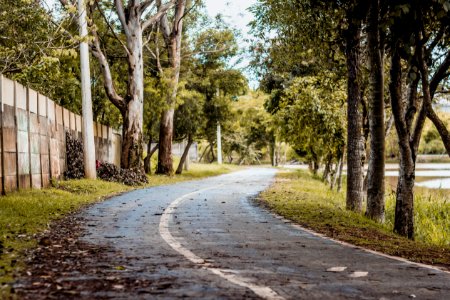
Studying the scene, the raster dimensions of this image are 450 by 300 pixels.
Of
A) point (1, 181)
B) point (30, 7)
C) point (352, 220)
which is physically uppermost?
point (30, 7)

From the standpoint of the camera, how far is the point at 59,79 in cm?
2492

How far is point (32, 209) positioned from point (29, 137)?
452 cm

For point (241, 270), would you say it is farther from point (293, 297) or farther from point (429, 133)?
point (429, 133)

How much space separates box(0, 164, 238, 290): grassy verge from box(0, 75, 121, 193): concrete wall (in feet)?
1.62

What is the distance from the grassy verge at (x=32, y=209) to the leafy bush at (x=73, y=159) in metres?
1.05

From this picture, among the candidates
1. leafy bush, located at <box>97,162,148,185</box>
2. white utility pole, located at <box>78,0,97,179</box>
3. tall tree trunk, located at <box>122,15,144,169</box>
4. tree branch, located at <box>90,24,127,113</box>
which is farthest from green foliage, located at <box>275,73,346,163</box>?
white utility pole, located at <box>78,0,97,179</box>

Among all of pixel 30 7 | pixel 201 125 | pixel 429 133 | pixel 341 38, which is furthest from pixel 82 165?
pixel 429 133

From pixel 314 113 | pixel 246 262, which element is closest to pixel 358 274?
pixel 246 262

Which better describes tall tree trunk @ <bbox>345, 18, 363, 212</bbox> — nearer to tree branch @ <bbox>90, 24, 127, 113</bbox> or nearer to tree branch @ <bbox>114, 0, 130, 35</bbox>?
tree branch @ <bbox>90, 24, 127, 113</bbox>

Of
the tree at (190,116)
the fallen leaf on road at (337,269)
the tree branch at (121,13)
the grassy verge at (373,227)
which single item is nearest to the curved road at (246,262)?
the fallen leaf on road at (337,269)

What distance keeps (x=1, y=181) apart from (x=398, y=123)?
30.9 ft

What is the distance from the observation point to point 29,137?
1680cm

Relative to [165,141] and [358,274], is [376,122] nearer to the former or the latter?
[358,274]

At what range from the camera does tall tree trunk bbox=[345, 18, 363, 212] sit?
1567 centimetres
